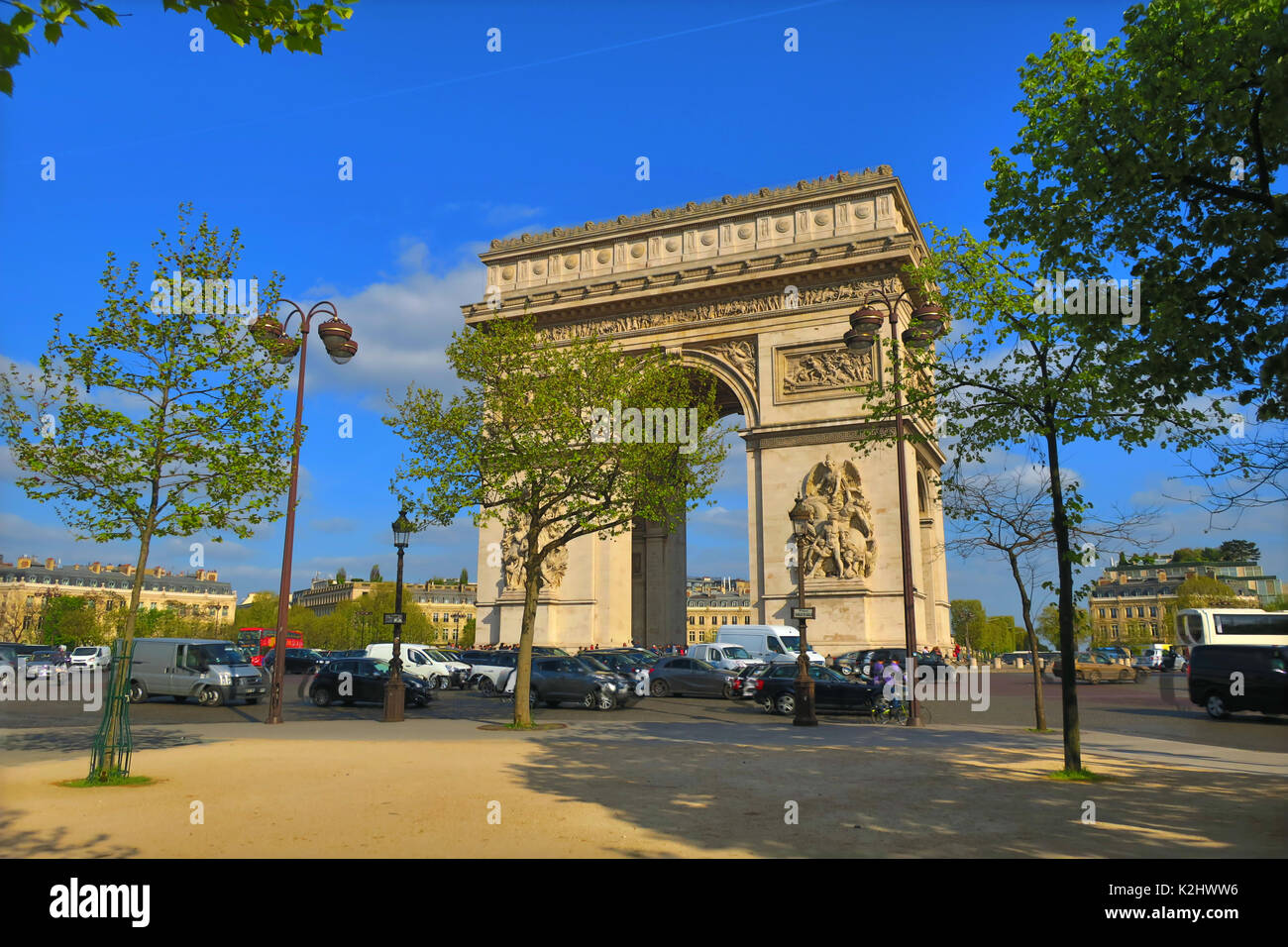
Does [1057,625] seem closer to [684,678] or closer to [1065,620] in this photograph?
[684,678]

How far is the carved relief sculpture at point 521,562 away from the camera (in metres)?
36.7

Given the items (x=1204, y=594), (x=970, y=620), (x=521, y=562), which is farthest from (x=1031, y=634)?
(x=970, y=620)

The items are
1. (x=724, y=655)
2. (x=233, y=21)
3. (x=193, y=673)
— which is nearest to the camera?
(x=233, y=21)

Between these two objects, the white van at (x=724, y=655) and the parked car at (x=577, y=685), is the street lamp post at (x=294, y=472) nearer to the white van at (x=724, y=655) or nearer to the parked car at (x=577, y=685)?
the parked car at (x=577, y=685)

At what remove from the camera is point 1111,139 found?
30.6 ft

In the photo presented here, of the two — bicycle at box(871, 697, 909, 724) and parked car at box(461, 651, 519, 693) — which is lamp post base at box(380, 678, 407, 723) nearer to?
parked car at box(461, 651, 519, 693)

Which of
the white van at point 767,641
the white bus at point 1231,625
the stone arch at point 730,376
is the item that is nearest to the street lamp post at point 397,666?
the white van at point 767,641

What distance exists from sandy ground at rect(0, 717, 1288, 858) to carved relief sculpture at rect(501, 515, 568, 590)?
21.6 metres

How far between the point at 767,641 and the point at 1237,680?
13204mm

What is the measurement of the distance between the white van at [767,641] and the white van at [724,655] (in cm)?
30

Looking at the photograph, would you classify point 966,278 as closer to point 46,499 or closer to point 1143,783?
point 1143,783

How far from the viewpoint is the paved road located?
729 inches

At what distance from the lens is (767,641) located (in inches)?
1180

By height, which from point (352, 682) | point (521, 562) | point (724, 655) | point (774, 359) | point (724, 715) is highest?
point (774, 359)
